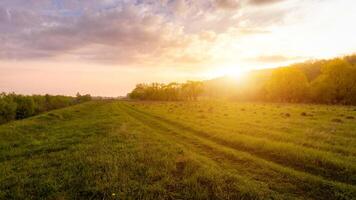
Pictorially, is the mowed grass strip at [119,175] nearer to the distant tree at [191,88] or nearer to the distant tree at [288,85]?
the distant tree at [288,85]

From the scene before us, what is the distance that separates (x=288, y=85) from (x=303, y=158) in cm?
7811

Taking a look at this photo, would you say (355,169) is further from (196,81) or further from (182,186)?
(196,81)

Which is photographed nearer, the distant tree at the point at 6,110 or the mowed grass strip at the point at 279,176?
the mowed grass strip at the point at 279,176

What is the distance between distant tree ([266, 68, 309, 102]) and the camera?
79938 mm

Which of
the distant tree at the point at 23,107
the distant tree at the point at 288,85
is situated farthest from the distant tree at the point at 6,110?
the distant tree at the point at 288,85

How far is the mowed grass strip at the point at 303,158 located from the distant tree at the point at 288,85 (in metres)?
72.1

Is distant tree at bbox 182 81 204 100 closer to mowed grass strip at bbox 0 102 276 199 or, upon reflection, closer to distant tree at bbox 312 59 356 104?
distant tree at bbox 312 59 356 104

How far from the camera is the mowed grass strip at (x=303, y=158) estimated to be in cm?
1083

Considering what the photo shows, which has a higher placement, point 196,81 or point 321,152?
point 196,81

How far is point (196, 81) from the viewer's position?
13950cm

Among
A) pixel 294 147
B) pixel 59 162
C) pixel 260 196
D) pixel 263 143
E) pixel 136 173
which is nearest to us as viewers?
pixel 260 196

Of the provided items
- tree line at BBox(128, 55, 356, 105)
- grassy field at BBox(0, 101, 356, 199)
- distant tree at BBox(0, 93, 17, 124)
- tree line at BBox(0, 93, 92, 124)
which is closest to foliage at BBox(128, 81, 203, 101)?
tree line at BBox(128, 55, 356, 105)

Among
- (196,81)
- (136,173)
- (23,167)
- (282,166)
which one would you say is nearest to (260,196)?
(282,166)

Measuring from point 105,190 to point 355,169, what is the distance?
11173mm
